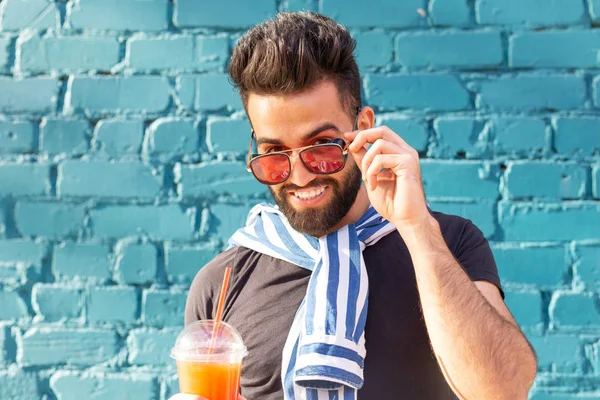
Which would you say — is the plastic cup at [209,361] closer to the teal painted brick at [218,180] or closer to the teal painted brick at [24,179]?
the teal painted brick at [218,180]

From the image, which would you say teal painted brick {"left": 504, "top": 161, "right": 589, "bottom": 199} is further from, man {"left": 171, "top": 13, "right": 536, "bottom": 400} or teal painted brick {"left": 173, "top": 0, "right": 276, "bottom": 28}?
teal painted brick {"left": 173, "top": 0, "right": 276, "bottom": 28}

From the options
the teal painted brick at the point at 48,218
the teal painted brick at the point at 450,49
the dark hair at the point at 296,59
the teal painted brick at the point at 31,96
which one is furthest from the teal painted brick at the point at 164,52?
the teal painted brick at the point at 450,49

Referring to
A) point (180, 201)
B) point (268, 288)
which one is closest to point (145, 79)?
point (180, 201)

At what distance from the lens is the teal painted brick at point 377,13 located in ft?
7.04

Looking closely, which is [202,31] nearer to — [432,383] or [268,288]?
[268,288]

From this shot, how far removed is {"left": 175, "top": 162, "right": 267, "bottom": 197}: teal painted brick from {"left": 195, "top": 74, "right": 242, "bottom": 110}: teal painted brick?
0.19 meters

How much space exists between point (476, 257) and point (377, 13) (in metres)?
0.93

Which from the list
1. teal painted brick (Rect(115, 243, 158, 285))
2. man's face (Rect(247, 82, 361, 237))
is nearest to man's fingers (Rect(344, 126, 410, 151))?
man's face (Rect(247, 82, 361, 237))

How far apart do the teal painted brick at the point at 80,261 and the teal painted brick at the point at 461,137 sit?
1.10 meters

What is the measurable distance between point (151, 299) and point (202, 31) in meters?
→ 0.88

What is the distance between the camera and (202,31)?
87.0 inches

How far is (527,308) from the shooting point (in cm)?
207

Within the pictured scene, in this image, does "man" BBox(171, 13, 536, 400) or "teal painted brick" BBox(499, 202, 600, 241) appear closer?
"man" BBox(171, 13, 536, 400)

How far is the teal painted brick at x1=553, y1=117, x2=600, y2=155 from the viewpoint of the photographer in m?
2.09
